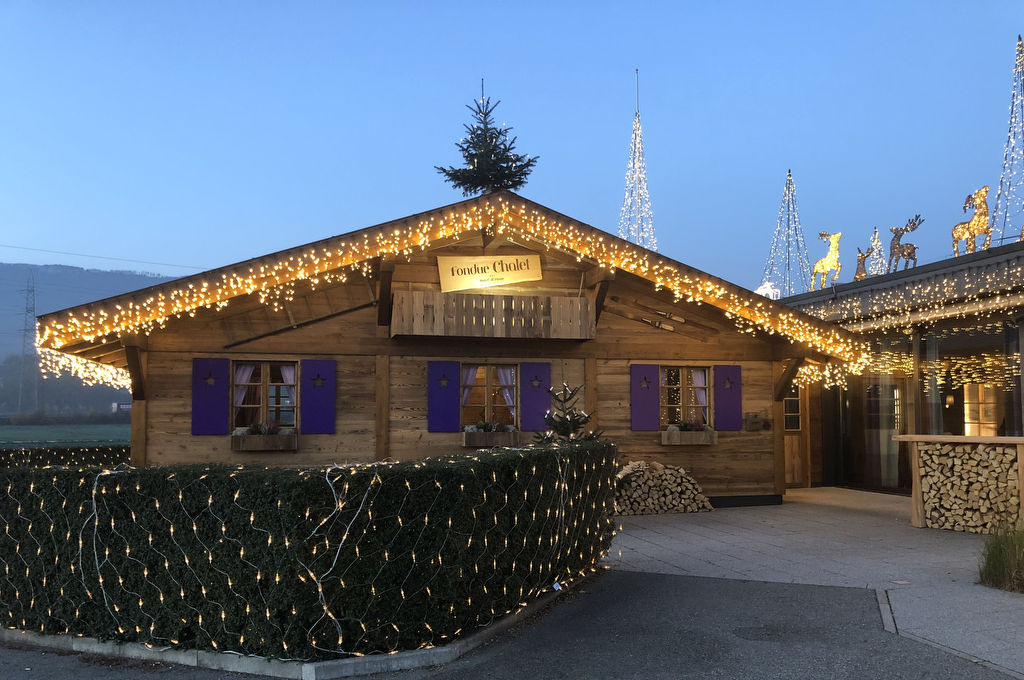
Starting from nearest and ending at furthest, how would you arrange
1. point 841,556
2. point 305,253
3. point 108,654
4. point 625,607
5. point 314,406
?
point 108,654
point 625,607
point 841,556
point 305,253
point 314,406

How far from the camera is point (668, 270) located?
11727 millimetres

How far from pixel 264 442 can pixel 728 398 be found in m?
7.01

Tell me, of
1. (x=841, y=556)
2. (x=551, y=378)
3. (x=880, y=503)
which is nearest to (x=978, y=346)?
(x=880, y=503)

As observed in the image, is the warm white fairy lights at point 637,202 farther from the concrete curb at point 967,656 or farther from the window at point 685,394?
the concrete curb at point 967,656

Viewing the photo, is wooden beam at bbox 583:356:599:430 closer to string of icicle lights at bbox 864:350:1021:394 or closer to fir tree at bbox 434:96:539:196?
string of icicle lights at bbox 864:350:1021:394

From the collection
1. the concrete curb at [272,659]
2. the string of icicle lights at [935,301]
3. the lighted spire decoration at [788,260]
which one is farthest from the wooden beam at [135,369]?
the lighted spire decoration at [788,260]

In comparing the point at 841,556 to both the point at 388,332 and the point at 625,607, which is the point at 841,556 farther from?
the point at 388,332

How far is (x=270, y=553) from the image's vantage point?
Result: 4.81m

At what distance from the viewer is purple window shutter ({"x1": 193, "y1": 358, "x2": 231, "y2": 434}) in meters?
11.0

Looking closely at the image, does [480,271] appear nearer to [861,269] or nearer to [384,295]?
[384,295]

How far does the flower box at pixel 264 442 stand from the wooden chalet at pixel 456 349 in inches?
1.0

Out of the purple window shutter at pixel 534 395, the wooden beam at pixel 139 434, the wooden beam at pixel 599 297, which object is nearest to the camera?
the wooden beam at pixel 139 434

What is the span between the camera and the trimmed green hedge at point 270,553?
4.79 m

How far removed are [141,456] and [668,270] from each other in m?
7.61
